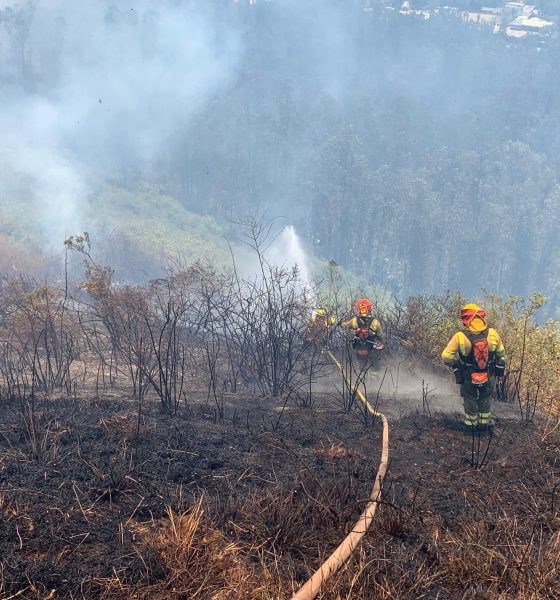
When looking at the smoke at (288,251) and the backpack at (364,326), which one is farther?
the smoke at (288,251)

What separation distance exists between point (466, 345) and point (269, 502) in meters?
3.49

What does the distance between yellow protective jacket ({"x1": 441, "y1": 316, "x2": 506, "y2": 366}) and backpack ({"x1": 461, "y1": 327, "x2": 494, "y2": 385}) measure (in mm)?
45

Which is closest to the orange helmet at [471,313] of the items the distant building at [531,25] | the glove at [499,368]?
the glove at [499,368]

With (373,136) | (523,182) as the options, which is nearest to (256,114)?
(373,136)

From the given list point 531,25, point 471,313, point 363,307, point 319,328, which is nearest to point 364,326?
point 363,307

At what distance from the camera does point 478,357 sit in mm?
7074

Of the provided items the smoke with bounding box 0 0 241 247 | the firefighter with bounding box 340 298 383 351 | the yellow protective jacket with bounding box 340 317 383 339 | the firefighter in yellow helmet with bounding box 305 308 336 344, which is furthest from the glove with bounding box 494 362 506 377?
the smoke with bounding box 0 0 241 247

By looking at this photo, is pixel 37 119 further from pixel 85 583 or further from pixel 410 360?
pixel 85 583

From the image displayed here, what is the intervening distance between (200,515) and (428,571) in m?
1.49

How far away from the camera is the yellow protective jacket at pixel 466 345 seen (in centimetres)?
709

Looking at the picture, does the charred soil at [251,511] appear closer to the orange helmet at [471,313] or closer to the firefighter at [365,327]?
the orange helmet at [471,313]

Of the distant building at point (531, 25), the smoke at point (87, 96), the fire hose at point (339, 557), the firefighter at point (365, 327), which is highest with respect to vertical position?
the distant building at point (531, 25)

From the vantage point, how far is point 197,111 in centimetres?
5444

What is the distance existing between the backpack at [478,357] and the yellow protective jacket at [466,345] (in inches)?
1.8
